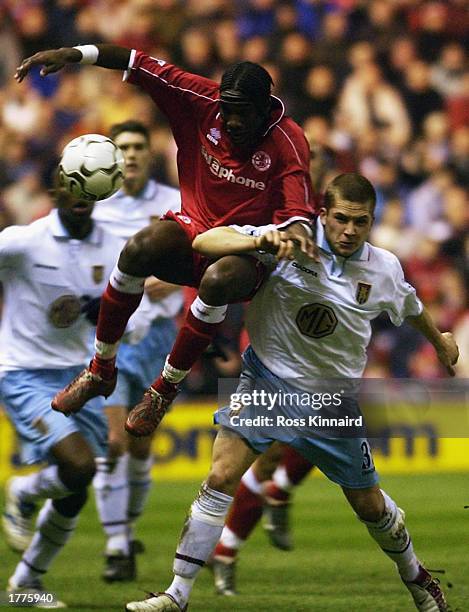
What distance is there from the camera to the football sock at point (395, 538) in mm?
6738

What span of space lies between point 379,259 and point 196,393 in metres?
7.56

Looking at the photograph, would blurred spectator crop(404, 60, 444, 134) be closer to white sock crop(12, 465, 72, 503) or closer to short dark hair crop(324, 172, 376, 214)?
white sock crop(12, 465, 72, 503)

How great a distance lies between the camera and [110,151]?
7.12 meters

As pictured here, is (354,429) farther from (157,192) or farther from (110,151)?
(157,192)

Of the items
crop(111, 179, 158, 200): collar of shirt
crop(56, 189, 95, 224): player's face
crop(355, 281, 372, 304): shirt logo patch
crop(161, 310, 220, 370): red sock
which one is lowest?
crop(111, 179, 158, 200): collar of shirt

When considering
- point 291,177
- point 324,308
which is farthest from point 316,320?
point 291,177

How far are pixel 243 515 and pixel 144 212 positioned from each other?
7.78 feet

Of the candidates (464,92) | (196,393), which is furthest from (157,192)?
A: (464,92)

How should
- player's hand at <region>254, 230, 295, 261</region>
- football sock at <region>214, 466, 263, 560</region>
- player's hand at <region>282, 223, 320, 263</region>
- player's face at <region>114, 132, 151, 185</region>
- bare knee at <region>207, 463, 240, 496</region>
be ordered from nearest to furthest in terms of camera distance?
player's hand at <region>254, 230, 295, 261</region>
player's hand at <region>282, 223, 320, 263</region>
bare knee at <region>207, 463, 240, 496</region>
football sock at <region>214, 466, 263, 560</region>
player's face at <region>114, 132, 151, 185</region>

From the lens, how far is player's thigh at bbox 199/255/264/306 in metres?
6.51

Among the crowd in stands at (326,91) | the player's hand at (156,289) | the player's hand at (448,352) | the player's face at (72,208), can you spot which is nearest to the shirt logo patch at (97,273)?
the player's face at (72,208)

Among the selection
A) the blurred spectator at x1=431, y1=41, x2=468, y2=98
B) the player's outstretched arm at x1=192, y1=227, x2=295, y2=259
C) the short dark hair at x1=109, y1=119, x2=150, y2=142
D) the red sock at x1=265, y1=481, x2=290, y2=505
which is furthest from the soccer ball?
the blurred spectator at x1=431, y1=41, x2=468, y2=98

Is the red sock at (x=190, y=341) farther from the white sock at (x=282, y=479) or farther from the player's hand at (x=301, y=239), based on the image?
the white sock at (x=282, y=479)

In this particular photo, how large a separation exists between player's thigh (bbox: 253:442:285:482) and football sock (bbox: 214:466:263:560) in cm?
24
